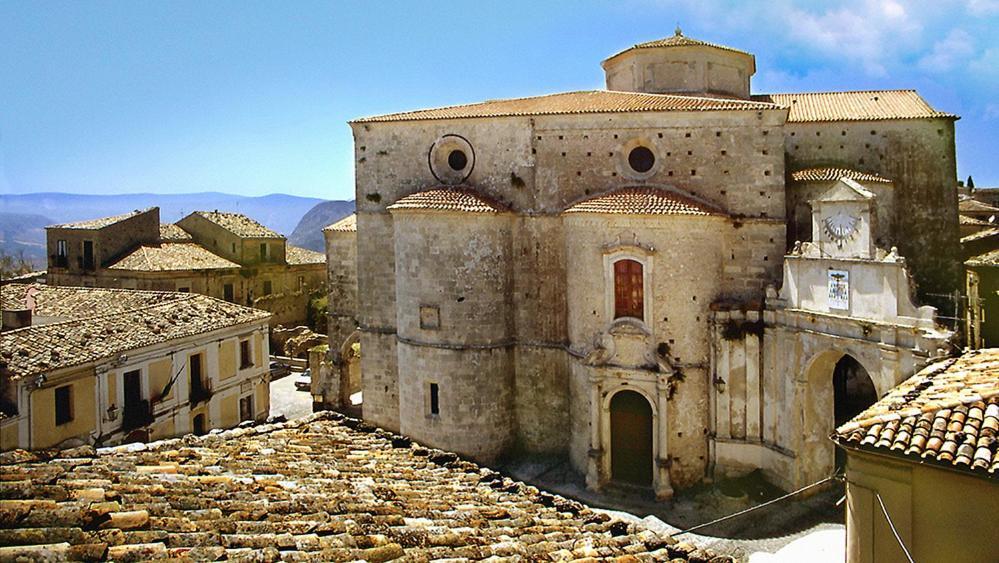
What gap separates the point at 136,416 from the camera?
664 inches

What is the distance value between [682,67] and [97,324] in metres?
18.5

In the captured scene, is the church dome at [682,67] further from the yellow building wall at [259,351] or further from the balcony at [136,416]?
the balcony at [136,416]

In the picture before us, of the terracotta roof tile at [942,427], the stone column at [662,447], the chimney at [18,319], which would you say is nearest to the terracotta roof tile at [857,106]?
the stone column at [662,447]

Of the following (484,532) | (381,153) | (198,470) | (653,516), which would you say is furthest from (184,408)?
(484,532)

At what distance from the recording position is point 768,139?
56.6 ft

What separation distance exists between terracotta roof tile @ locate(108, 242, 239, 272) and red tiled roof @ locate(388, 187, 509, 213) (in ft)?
56.8

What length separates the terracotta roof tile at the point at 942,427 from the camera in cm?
766

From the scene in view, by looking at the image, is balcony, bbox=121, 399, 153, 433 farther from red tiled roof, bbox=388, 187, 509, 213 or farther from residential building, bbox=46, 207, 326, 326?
residential building, bbox=46, 207, 326, 326

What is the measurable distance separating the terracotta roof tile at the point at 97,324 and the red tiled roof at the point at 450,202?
20.9 feet

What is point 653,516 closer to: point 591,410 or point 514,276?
point 591,410

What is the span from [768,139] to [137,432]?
56.3ft

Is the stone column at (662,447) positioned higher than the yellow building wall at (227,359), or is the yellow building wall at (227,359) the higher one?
the yellow building wall at (227,359)

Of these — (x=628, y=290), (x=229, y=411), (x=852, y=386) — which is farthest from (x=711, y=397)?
(x=229, y=411)

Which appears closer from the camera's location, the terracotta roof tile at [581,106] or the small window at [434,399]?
the terracotta roof tile at [581,106]
